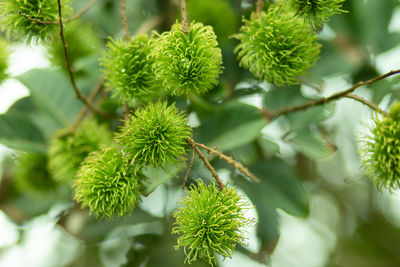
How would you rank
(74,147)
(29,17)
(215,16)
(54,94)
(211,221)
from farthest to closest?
(54,94), (215,16), (74,147), (29,17), (211,221)

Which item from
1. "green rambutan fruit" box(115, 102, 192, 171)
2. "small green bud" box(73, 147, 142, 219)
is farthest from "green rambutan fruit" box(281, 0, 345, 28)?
"small green bud" box(73, 147, 142, 219)

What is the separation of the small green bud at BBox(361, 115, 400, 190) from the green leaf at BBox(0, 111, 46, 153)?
1.00 metres

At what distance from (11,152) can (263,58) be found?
3.40ft

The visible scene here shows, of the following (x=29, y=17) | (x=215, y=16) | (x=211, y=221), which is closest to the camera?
(x=211, y=221)

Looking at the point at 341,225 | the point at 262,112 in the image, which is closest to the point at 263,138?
the point at 262,112

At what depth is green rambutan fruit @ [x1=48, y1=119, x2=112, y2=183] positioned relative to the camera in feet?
3.58

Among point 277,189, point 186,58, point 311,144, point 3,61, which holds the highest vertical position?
point 3,61

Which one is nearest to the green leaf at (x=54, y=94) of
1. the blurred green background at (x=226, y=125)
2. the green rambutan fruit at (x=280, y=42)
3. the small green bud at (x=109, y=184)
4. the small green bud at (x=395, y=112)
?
the blurred green background at (x=226, y=125)

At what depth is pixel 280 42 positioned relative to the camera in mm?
840

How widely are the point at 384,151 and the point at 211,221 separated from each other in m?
0.40

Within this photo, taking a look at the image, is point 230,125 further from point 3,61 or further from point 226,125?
point 3,61

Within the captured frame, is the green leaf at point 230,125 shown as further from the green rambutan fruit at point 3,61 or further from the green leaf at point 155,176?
the green rambutan fruit at point 3,61

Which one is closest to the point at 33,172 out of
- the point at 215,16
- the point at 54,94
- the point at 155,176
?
the point at 54,94

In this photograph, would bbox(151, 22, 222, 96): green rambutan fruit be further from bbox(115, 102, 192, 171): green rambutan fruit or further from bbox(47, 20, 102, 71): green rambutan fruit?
bbox(47, 20, 102, 71): green rambutan fruit
